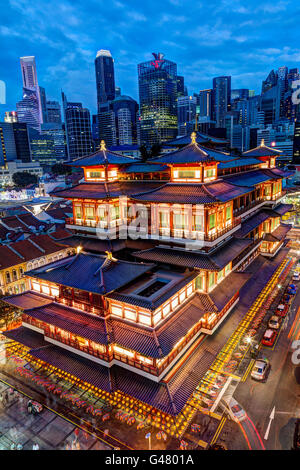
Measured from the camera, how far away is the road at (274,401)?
19.7m

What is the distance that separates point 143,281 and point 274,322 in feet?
56.4

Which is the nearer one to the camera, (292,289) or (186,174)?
(186,174)

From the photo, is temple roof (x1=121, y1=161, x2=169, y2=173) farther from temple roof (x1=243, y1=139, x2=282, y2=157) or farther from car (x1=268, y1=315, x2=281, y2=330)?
temple roof (x1=243, y1=139, x2=282, y2=157)

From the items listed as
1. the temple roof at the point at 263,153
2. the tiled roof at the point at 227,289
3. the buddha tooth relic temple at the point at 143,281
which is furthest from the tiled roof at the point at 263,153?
the tiled roof at the point at 227,289

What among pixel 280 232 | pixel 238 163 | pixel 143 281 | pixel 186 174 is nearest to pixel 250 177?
pixel 238 163

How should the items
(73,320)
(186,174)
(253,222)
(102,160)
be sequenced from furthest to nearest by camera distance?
(253,222)
(102,160)
(186,174)
(73,320)

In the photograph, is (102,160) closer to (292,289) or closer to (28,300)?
(28,300)

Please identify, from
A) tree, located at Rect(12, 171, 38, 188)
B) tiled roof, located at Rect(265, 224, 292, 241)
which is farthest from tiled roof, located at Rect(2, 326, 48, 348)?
tree, located at Rect(12, 171, 38, 188)

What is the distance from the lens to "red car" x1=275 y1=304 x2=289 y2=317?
3391cm

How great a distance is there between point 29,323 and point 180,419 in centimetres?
1621

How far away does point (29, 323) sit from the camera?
2747 cm

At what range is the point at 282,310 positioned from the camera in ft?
113
